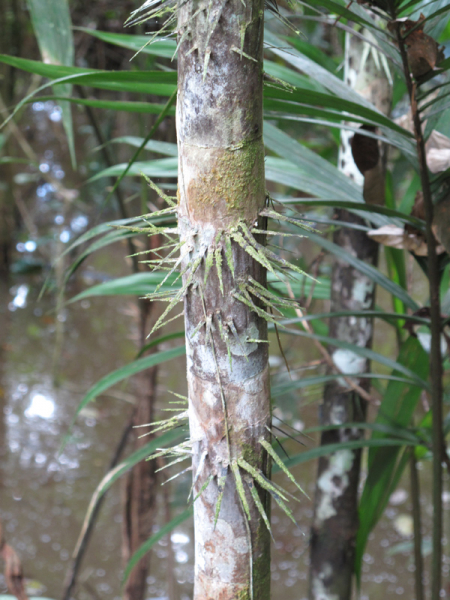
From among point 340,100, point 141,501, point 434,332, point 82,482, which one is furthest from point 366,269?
point 82,482

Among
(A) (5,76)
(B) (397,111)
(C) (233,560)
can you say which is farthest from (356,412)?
(A) (5,76)

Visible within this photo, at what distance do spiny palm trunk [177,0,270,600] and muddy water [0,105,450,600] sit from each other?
587 millimetres

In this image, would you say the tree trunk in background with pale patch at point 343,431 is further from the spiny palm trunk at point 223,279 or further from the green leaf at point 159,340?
the spiny palm trunk at point 223,279

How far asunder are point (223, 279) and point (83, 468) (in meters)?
1.73

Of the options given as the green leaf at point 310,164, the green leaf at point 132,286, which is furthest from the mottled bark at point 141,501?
the green leaf at point 310,164

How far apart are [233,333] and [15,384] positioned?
206cm

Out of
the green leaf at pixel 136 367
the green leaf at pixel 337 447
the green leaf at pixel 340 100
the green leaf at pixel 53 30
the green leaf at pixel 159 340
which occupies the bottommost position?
the green leaf at pixel 337 447

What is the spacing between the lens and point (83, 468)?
190 cm

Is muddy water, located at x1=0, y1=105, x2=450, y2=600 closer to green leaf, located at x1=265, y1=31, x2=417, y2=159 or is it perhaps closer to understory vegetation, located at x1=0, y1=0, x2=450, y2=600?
understory vegetation, located at x1=0, y1=0, x2=450, y2=600

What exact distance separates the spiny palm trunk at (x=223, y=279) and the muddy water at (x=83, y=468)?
59cm

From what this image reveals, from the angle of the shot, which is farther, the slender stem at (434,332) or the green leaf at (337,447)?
the green leaf at (337,447)

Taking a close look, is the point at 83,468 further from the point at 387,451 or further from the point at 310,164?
the point at 310,164

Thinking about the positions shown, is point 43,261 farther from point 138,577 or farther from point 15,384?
point 138,577

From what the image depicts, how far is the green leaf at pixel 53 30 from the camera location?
71cm
